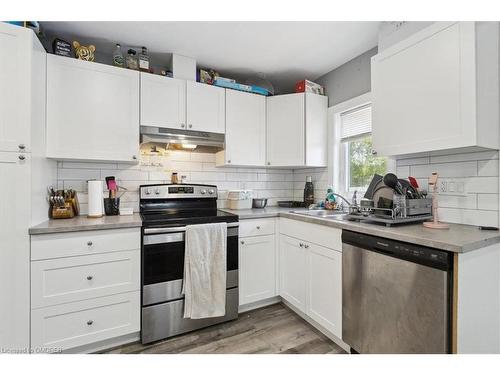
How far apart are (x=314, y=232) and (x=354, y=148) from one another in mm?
1153

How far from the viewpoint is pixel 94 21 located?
73.0 inches

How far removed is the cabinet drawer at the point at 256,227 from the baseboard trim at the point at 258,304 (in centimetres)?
65

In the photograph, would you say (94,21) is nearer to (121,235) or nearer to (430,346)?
(121,235)

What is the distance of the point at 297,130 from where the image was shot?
2.63 meters

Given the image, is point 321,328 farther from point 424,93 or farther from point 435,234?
point 424,93

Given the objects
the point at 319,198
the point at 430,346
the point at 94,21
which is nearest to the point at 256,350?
the point at 430,346

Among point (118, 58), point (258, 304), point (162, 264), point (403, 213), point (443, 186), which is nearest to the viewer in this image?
point (403, 213)

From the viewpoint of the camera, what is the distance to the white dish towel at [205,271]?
6.17 ft

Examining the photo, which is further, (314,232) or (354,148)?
(354,148)

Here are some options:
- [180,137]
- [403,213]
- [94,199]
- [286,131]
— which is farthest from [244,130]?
[403,213]

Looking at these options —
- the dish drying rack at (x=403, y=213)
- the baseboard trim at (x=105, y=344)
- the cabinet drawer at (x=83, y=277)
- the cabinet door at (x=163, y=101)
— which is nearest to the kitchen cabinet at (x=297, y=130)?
the cabinet door at (x=163, y=101)

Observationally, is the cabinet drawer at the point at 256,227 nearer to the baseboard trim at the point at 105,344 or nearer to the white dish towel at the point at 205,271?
the white dish towel at the point at 205,271

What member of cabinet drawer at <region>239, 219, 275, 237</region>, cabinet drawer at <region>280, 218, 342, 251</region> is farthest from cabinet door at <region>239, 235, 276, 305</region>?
cabinet drawer at <region>280, 218, 342, 251</region>

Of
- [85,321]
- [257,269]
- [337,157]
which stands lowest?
[85,321]
